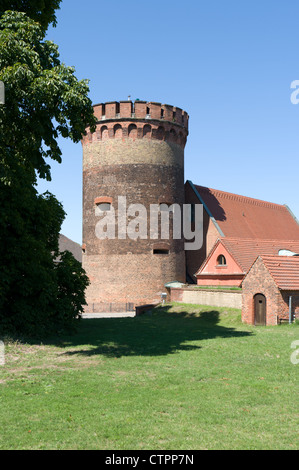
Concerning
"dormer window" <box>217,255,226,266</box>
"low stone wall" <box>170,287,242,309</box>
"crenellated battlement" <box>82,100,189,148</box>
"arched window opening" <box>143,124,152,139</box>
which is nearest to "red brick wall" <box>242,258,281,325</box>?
"low stone wall" <box>170,287,242,309</box>

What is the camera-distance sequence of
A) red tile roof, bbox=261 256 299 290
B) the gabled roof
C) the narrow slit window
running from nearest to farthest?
red tile roof, bbox=261 256 299 290, the gabled roof, the narrow slit window

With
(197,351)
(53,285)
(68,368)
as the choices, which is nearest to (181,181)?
(53,285)

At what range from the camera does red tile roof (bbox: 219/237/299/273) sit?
90.3 feet

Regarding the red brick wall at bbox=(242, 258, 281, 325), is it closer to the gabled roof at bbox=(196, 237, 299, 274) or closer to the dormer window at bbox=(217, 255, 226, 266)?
the gabled roof at bbox=(196, 237, 299, 274)

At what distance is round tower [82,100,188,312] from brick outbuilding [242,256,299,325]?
447 inches

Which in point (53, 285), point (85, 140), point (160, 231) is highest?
point (85, 140)

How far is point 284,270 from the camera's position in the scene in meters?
20.2

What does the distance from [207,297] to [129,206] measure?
9.48m

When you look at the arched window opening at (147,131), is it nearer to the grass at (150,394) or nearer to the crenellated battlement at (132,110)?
the crenellated battlement at (132,110)

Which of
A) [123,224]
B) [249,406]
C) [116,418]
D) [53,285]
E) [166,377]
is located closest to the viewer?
[116,418]

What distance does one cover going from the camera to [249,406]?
717cm

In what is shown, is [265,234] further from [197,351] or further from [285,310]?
[197,351]

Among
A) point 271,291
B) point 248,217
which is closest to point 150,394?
point 271,291

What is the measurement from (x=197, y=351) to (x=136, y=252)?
61.5ft
